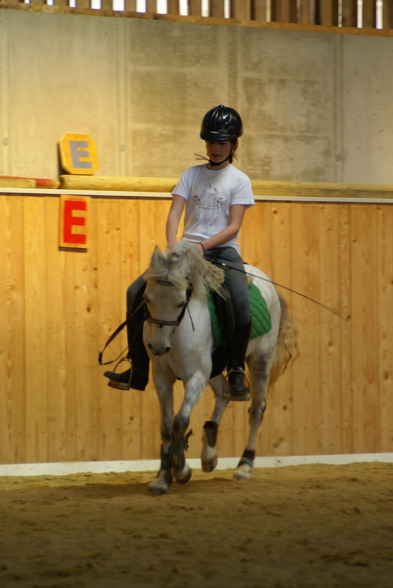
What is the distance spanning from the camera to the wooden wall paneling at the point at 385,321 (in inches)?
246

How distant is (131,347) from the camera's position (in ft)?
15.0

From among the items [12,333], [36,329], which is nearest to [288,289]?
[36,329]

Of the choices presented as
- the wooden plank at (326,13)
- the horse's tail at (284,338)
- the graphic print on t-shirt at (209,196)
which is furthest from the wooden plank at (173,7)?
the horse's tail at (284,338)

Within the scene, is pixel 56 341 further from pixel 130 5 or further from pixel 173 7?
pixel 173 7

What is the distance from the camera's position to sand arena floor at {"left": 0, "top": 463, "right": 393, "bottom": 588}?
111 inches

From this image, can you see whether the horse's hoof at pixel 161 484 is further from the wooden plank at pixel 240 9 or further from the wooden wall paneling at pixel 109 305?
the wooden plank at pixel 240 9

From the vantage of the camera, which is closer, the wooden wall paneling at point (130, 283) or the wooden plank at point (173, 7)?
the wooden wall paneling at point (130, 283)

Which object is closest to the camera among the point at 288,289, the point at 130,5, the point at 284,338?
the point at 284,338

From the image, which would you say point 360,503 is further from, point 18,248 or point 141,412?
point 18,248

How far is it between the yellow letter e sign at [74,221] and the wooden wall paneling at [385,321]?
2.31 metres

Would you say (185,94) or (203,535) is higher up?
(185,94)

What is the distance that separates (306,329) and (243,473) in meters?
1.50

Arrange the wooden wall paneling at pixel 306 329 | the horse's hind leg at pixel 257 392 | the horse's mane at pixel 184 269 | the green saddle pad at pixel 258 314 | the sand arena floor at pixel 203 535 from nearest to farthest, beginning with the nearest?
the sand arena floor at pixel 203 535, the horse's mane at pixel 184 269, the green saddle pad at pixel 258 314, the horse's hind leg at pixel 257 392, the wooden wall paneling at pixel 306 329

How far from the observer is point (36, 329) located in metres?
5.76
